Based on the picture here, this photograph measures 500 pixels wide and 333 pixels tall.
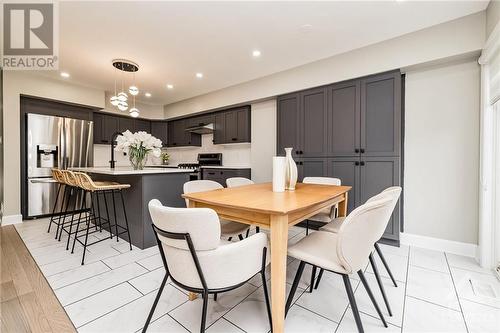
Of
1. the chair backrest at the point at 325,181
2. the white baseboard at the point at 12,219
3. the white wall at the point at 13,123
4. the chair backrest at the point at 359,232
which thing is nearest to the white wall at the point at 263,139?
the chair backrest at the point at 325,181

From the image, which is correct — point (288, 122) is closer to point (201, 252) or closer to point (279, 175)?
point (279, 175)

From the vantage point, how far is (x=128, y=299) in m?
1.69

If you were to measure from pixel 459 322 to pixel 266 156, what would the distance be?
3.29 meters

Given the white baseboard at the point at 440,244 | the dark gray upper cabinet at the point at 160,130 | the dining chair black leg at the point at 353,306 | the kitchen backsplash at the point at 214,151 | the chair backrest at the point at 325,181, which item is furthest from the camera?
the dark gray upper cabinet at the point at 160,130

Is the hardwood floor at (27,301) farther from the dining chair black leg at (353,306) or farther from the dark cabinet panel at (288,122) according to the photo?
the dark cabinet panel at (288,122)

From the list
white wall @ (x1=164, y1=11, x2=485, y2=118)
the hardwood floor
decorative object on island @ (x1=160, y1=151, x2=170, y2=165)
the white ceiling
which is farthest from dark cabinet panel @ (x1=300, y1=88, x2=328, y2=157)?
decorative object on island @ (x1=160, y1=151, x2=170, y2=165)

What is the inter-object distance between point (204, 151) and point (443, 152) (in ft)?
15.3

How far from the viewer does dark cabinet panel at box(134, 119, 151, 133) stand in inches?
227

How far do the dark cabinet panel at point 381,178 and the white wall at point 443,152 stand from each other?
0.25 metres

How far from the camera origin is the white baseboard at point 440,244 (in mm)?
2469

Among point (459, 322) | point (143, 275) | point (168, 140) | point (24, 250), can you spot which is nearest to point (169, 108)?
point (168, 140)

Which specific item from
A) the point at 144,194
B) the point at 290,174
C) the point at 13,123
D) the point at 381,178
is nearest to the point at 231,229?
the point at 290,174

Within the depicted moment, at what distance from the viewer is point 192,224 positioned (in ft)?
3.31

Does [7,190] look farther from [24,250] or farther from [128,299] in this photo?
[128,299]
